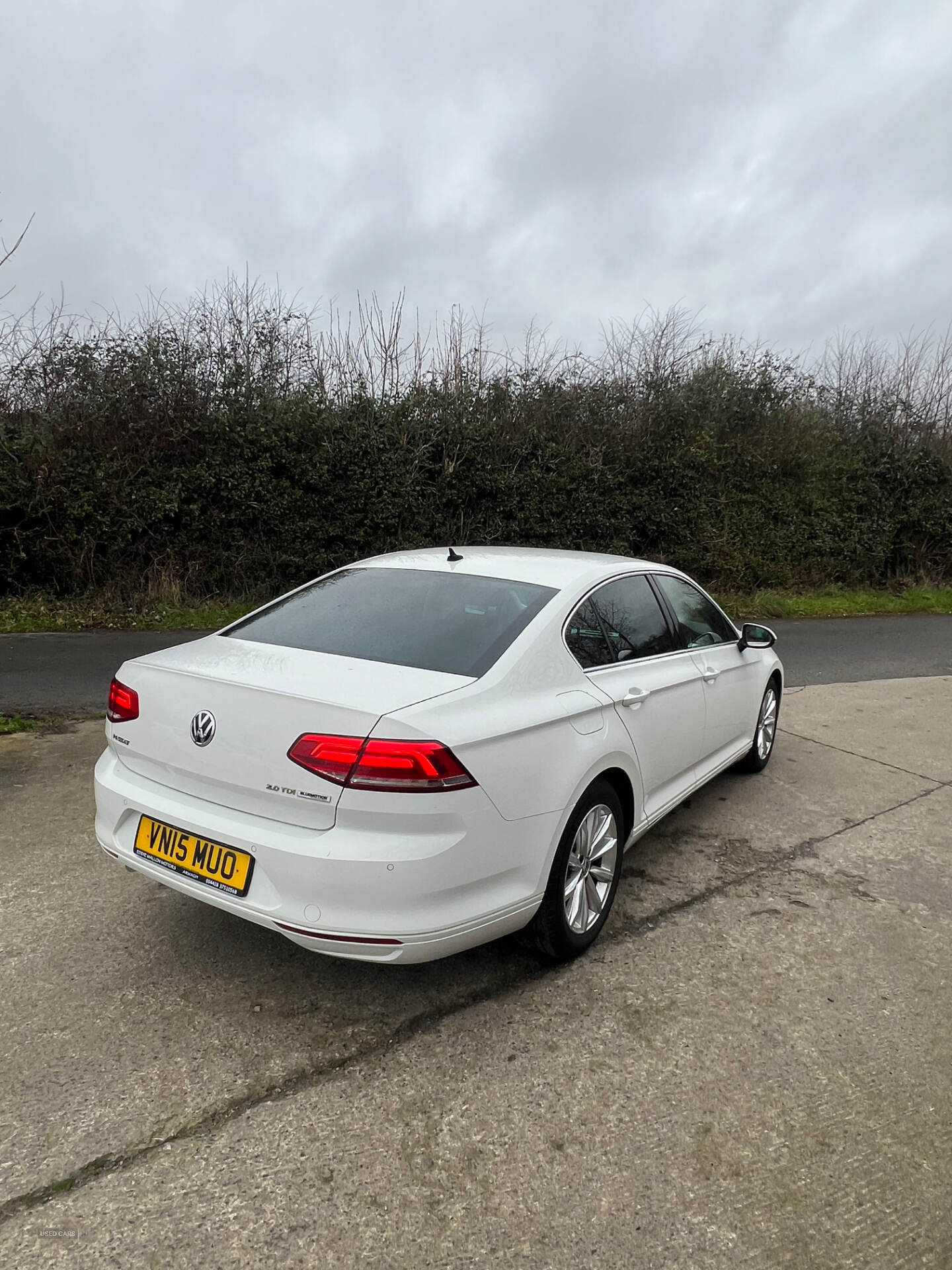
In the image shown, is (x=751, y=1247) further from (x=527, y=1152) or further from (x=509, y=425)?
(x=509, y=425)

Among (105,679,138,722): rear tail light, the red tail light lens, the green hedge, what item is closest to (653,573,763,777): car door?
the red tail light lens

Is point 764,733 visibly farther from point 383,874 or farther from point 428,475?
point 428,475

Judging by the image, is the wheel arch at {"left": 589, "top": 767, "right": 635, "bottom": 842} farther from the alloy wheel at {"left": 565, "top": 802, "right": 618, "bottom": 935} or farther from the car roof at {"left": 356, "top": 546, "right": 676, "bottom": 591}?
the car roof at {"left": 356, "top": 546, "right": 676, "bottom": 591}

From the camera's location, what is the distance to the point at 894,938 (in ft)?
11.6

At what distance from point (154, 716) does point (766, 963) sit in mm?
2455

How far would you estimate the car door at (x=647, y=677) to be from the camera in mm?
3521

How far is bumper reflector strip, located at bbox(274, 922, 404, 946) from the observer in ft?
8.36

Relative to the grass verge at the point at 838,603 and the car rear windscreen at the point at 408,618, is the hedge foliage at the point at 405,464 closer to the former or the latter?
the grass verge at the point at 838,603

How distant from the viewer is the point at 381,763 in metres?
2.53

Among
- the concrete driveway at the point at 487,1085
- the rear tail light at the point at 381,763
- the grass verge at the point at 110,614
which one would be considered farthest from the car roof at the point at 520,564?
the grass verge at the point at 110,614

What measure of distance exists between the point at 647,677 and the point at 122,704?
7.05 ft

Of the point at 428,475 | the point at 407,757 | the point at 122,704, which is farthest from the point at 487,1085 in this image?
the point at 428,475

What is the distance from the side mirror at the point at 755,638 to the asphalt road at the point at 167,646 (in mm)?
3703

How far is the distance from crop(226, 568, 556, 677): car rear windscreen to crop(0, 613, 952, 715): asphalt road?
12.4 feet
